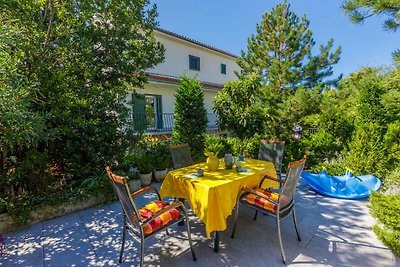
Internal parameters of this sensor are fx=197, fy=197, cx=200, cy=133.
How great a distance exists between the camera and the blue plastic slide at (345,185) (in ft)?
14.0

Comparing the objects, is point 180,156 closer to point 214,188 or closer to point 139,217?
point 214,188

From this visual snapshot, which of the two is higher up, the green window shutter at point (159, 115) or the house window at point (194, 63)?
the house window at point (194, 63)

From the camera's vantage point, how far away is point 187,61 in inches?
520

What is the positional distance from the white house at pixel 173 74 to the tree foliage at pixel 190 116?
73.9 inches

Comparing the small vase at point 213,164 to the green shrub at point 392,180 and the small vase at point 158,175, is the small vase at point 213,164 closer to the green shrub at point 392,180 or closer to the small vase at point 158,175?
the small vase at point 158,175

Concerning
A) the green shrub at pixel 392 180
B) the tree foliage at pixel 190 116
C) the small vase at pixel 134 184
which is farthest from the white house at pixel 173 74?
the green shrub at pixel 392 180

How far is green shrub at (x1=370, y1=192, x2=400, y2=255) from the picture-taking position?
97.8 inches

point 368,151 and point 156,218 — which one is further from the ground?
point 368,151

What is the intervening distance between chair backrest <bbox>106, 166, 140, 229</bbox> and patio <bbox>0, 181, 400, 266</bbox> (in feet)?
2.20

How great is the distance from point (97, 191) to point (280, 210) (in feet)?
12.0

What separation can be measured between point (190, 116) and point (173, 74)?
6.63 m

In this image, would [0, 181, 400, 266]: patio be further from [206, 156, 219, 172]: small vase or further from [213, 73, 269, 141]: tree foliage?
[213, 73, 269, 141]: tree foliage

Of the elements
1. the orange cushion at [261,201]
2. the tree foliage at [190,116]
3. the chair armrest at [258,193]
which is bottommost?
the orange cushion at [261,201]

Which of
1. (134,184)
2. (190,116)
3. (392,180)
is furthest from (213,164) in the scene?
(392,180)
